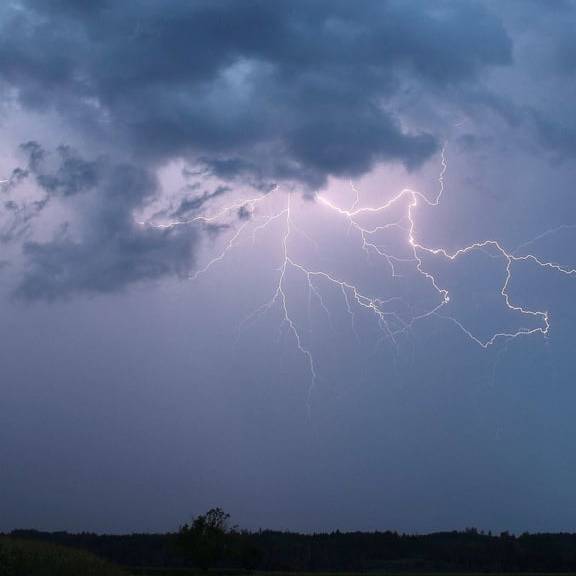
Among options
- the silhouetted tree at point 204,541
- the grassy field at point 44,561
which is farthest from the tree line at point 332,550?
the grassy field at point 44,561

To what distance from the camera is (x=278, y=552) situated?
73188mm

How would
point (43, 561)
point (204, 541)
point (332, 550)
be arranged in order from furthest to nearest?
point (332, 550), point (204, 541), point (43, 561)

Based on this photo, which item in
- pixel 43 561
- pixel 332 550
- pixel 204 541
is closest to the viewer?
pixel 43 561

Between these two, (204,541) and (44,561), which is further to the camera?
(204,541)

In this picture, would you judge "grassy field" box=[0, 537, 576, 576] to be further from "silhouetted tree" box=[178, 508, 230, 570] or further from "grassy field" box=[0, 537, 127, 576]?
"silhouetted tree" box=[178, 508, 230, 570]

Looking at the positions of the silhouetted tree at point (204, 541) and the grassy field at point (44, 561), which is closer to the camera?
the grassy field at point (44, 561)

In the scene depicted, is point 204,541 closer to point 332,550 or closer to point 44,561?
point 44,561

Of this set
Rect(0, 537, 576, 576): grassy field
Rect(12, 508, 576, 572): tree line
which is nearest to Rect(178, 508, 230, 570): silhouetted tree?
Rect(12, 508, 576, 572): tree line

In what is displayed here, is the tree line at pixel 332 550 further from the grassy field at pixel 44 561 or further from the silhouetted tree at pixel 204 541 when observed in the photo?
the grassy field at pixel 44 561

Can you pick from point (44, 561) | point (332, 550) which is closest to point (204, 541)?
point (44, 561)

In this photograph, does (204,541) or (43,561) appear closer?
(43,561)

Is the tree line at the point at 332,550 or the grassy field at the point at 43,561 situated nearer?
the grassy field at the point at 43,561

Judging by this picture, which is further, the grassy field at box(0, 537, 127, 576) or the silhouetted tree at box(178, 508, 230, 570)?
the silhouetted tree at box(178, 508, 230, 570)

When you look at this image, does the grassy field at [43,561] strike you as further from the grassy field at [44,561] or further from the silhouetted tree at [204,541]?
the silhouetted tree at [204,541]
